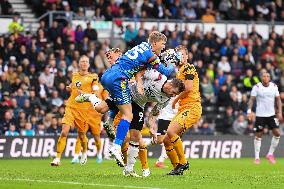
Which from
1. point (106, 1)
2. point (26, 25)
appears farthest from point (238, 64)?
point (26, 25)

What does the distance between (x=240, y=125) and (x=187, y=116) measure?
14636mm

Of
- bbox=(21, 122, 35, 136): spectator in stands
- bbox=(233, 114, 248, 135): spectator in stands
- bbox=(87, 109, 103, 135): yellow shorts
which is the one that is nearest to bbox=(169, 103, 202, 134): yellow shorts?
bbox=(87, 109, 103, 135): yellow shorts

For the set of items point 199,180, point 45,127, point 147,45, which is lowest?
point 45,127

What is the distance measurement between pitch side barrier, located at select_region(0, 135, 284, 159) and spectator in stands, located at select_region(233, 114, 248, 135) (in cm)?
277

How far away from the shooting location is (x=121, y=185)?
49.2ft

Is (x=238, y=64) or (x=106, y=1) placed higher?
(x=106, y=1)

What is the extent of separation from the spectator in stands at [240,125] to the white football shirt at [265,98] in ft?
22.4

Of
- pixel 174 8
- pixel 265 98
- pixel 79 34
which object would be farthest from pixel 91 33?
pixel 265 98

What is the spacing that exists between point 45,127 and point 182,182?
543 inches

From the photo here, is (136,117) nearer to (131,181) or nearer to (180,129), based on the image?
(180,129)

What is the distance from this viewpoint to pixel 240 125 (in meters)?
32.8

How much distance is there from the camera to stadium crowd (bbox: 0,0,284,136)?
96.6 feet

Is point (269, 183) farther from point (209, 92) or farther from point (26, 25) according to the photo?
point (26, 25)

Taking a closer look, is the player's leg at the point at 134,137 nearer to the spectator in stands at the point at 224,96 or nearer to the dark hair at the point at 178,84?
the dark hair at the point at 178,84
